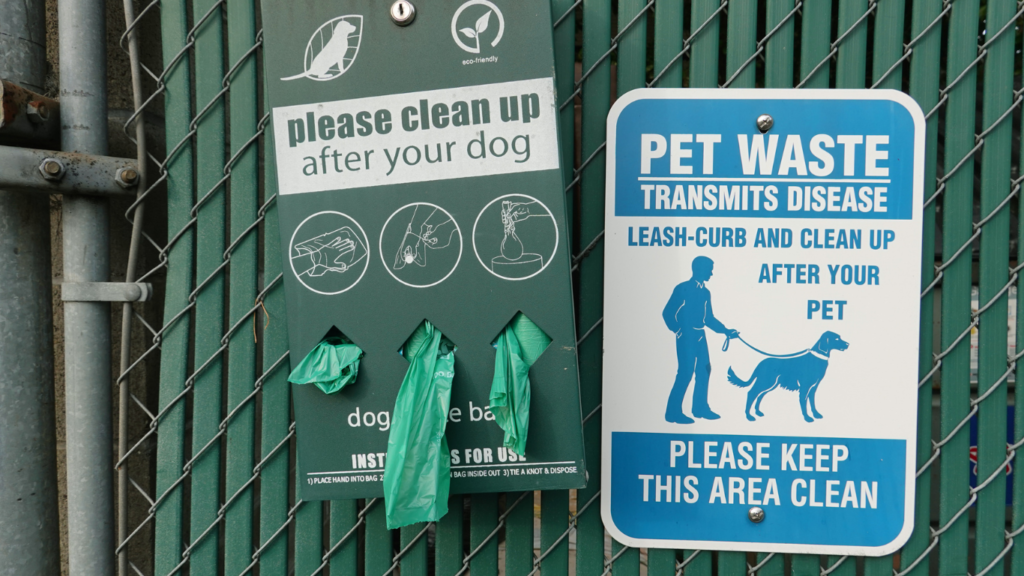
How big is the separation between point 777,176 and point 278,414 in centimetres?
127

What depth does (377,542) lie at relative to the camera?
1.53 meters

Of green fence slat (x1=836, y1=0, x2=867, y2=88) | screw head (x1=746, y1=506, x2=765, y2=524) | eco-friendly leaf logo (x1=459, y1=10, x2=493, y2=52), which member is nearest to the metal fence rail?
green fence slat (x1=836, y1=0, x2=867, y2=88)

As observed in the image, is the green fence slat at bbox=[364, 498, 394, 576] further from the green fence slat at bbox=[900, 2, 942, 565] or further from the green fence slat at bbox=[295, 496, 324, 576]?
the green fence slat at bbox=[900, 2, 942, 565]

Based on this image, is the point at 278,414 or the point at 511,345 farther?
the point at 278,414

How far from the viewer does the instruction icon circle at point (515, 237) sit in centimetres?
134

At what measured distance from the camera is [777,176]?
4.75 feet

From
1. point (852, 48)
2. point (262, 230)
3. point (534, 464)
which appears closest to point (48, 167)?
point (262, 230)

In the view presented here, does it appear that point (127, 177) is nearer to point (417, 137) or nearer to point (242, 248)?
point (242, 248)

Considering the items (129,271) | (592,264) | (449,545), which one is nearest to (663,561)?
(449,545)

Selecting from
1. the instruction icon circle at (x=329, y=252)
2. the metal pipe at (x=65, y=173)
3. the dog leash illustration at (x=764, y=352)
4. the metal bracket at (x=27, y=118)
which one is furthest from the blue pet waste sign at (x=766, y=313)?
the metal bracket at (x=27, y=118)

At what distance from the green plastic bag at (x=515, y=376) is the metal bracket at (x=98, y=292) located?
0.84 m

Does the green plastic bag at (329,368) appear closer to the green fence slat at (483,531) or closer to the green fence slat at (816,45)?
the green fence slat at (483,531)

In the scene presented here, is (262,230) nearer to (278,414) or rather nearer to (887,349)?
(278,414)

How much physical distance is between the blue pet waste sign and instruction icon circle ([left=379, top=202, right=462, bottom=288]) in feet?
1.19
